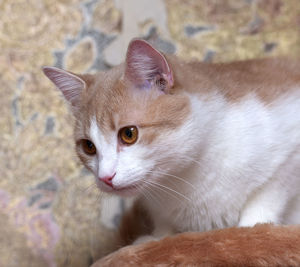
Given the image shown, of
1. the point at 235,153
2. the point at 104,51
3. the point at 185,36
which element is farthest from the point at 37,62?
the point at 235,153

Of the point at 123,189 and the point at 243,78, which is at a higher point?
the point at 243,78

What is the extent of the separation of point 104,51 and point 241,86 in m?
0.72

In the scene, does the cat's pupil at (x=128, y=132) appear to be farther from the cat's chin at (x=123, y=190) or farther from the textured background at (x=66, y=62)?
the textured background at (x=66, y=62)

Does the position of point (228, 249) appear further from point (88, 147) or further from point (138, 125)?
point (88, 147)

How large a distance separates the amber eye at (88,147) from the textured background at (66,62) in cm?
47

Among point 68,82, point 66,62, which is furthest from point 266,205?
point 66,62

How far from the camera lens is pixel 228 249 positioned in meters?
0.88

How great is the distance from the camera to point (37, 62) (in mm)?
1575

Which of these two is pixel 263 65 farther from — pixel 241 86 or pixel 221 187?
pixel 221 187

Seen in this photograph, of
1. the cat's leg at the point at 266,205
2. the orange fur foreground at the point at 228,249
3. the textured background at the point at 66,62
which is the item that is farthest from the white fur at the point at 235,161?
the textured background at the point at 66,62

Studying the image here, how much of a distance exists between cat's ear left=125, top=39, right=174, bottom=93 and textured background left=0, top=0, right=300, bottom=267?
634 mm

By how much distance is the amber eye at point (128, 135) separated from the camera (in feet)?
3.21

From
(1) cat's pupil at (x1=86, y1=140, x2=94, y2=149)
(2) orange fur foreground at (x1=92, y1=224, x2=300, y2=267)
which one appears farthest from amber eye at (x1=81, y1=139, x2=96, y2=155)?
(2) orange fur foreground at (x1=92, y1=224, x2=300, y2=267)

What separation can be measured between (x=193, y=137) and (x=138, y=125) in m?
0.14
